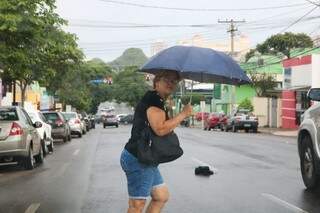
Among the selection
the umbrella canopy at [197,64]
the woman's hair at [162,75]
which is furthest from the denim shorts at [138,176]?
the umbrella canopy at [197,64]

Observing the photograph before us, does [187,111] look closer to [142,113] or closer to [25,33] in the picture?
[142,113]

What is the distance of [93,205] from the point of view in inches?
394

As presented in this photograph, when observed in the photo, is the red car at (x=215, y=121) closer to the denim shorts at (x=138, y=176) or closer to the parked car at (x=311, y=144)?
the parked car at (x=311, y=144)

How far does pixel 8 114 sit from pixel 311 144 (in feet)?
26.8

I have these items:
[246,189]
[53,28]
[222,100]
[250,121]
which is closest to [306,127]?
[246,189]

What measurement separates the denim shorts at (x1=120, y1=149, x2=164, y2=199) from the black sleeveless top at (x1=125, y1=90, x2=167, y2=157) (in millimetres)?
102

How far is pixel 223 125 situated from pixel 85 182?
3968 centimetres

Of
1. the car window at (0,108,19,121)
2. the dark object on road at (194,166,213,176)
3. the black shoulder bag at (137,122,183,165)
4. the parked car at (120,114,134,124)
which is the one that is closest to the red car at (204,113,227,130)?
the parked car at (120,114,134,124)

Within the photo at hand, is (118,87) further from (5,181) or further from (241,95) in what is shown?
(5,181)

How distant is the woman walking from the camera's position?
6027mm

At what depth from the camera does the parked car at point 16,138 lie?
15648 millimetres

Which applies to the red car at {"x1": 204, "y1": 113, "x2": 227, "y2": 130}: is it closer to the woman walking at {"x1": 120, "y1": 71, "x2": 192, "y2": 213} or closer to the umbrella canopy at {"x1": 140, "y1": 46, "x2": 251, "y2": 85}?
the umbrella canopy at {"x1": 140, "y1": 46, "x2": 251, "y2": 85}

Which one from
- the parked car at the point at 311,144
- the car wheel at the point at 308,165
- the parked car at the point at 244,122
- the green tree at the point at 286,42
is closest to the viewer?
the parked car at the point at 311,144

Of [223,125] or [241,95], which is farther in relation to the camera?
[241,95]
